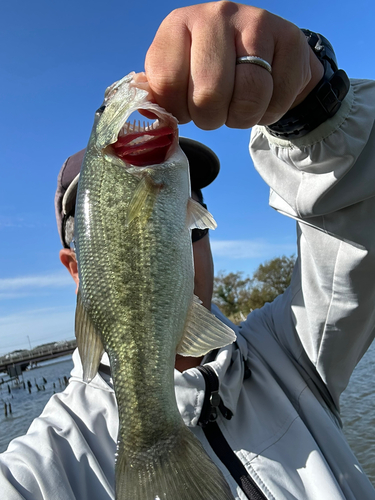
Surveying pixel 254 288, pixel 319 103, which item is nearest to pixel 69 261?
pixel 319 103

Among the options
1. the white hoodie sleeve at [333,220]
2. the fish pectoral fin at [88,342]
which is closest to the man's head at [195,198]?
the white hoodie sleeve at [333,220]

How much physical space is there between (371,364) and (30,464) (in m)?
18.6

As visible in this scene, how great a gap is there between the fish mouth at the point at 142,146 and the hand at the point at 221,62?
0.17 metres

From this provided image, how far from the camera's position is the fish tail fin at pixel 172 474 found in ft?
4.06

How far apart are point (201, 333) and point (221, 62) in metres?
1.03

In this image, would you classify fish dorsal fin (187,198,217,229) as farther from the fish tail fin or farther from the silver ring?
the fish tail fin

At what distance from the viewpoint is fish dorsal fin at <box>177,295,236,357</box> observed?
1.43 meters

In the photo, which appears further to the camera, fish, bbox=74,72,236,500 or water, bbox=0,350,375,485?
water, bbox=0,350,375,485

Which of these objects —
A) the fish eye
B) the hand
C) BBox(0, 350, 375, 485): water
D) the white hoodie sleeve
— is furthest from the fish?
BBox(0, 350, 375, 485): water

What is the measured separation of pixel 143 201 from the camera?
4.81ft

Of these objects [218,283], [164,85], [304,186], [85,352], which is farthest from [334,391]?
[218,283]

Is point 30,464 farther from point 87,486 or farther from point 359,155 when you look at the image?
point 359,155

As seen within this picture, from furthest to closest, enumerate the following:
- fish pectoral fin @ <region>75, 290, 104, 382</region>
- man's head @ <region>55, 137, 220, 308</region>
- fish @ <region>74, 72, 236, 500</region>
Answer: man's head @ <region>55, 137, 220, 308</region> < fish pectoral fin @ <region>75, 290, 104, 382</region> < fish @ <region>74, 72, 236, 500</region>

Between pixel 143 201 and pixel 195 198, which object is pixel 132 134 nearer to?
pixel 143 201
